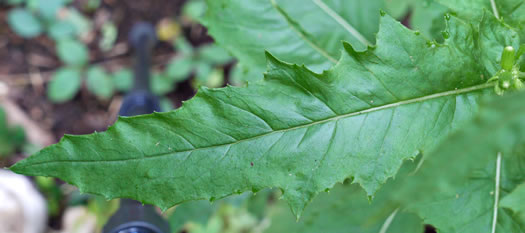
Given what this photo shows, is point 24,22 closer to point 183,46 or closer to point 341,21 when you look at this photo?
point 183,46

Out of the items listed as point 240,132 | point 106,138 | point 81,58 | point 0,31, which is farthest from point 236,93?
point 0,31

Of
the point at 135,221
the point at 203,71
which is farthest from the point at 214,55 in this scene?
the point at 135,221

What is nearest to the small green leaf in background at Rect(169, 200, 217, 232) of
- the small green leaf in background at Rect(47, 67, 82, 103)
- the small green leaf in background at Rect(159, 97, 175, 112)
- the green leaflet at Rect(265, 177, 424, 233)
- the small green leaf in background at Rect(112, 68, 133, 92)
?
the green leaflet at Rect(265, 177, 424, 233)

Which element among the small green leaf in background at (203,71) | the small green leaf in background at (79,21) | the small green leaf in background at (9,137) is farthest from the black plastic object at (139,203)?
the small green leaf in background at (9,137)

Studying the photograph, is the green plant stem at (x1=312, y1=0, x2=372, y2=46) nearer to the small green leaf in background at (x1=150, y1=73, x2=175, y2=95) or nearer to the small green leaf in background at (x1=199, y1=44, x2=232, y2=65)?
the small green leaf in background at (x1=199, y1=44, x2=232, y2=65)

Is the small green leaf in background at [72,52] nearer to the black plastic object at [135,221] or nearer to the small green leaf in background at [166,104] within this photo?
the small green leaf in background at [166,104]

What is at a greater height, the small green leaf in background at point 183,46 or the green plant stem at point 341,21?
the small green leaf in background at point 183,46

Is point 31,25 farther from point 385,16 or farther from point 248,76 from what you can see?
point 385,16
